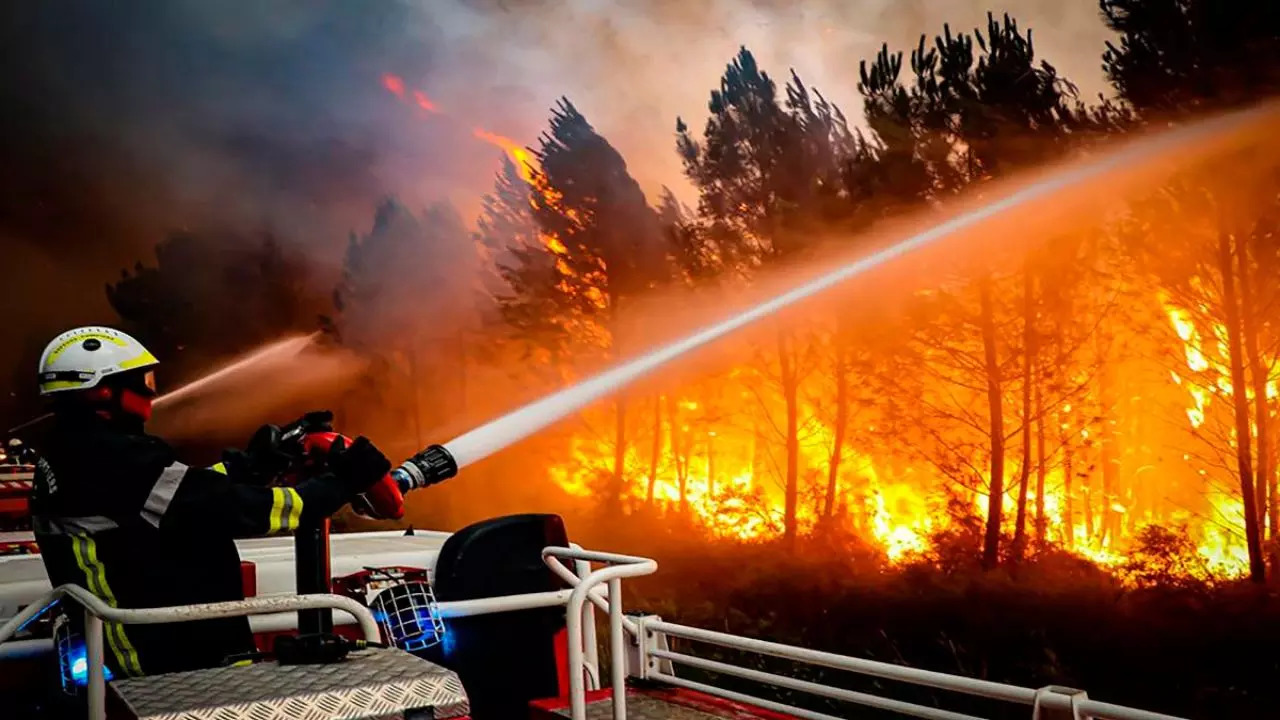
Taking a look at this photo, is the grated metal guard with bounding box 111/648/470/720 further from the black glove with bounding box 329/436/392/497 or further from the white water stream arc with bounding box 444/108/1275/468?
the white water stream arc with bounding box 444/108/1275/468

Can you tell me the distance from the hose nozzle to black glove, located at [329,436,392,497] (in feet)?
0.80

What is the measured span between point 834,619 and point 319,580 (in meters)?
6.74

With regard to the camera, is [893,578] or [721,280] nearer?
[893,578]

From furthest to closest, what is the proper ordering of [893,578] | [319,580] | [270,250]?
1. [270,250]
2. [893,578]
3. [319,580]

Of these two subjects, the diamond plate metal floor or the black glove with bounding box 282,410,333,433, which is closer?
the black glove with bounding box 282,410,333,433

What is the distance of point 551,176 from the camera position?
12.1m

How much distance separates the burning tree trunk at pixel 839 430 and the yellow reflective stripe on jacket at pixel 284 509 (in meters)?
7.43

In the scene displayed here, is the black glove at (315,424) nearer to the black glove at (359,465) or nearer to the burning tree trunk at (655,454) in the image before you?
the black glove at (359,465)

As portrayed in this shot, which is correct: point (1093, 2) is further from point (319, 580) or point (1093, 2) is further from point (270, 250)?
point (270, 250)

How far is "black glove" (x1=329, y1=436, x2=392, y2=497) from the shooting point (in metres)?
2.54

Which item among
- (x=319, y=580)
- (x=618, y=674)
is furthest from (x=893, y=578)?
(x=319, y=580)

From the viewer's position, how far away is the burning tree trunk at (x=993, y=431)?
7996 mm

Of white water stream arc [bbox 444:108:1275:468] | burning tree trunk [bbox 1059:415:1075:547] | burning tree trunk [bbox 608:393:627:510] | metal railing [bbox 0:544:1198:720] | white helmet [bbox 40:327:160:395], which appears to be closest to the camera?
metal railing [bbox 0:544:1198:720]

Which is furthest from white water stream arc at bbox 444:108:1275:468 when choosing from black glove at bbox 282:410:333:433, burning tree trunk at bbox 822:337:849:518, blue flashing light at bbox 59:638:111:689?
blue flashing light at bbox 59:638:111:689
